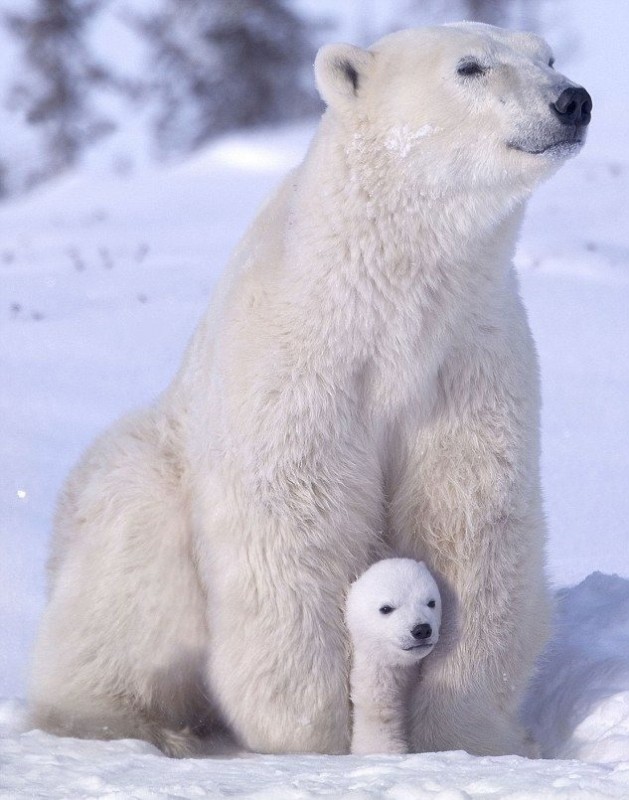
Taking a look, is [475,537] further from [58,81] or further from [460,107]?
[58,81]

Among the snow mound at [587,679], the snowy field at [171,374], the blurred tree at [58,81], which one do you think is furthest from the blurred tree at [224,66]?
the snow mound at [587,679]

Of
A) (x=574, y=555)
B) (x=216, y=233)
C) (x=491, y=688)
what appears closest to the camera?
(x=491, y=688)

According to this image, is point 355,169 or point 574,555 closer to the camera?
point 355,169

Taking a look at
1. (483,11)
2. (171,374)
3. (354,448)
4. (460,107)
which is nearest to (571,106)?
(460,107)

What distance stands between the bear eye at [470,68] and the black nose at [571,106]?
21 centimetres

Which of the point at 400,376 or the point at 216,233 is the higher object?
the point at 216,233

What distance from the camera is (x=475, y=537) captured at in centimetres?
327

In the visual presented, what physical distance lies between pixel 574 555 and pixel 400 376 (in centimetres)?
183

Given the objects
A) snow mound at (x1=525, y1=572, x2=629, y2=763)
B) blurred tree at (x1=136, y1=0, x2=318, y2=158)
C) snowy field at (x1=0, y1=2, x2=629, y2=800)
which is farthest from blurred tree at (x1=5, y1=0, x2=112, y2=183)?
snow mound at (x1=525, y1=572, x2=629, y2=763)

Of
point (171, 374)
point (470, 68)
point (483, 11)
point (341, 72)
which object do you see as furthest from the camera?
point (483, 11)

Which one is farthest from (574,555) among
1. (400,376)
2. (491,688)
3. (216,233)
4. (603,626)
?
(216,233)

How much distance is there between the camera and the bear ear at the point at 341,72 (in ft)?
10.8

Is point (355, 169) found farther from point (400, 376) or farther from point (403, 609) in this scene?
point (403, 609)

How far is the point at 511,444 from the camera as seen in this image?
3.28 m
